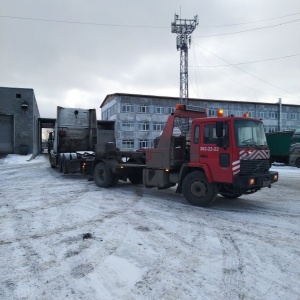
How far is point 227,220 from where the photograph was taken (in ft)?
23.0

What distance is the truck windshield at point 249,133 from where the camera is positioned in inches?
301

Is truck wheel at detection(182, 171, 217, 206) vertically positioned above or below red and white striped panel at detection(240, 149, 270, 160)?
below

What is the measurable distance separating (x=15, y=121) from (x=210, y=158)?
27619 mm

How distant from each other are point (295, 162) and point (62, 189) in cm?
1744

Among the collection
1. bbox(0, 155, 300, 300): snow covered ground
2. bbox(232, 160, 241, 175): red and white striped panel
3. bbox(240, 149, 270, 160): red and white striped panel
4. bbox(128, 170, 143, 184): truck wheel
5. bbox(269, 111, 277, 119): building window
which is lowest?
bbox(0, 155, 300, 300): snow covered ground

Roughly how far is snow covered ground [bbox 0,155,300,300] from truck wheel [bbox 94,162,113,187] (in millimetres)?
2297

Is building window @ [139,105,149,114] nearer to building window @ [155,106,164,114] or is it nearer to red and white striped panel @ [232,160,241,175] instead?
building window @ [155,106,164,114]

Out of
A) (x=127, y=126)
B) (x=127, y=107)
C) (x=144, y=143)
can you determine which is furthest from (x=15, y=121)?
(x=144, y=143)

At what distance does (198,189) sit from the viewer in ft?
27.2

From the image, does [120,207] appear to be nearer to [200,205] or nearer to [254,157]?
[200,205]

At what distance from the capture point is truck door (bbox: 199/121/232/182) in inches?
300

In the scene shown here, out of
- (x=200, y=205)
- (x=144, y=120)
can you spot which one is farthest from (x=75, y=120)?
(x=144, y=120)

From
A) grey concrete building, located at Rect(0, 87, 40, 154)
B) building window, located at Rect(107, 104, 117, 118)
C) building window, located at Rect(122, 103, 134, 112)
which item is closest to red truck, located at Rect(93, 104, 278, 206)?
grey concrete building, located at Rect(0, 87, 40, 154)

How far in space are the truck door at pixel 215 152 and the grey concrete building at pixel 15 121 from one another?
2614cm
